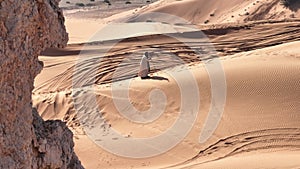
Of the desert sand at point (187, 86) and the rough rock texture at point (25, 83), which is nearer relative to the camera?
the rough rock texture at point (25, 83)

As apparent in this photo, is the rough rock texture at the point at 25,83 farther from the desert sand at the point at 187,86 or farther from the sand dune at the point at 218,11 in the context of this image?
the sand dune at the point at 218,11

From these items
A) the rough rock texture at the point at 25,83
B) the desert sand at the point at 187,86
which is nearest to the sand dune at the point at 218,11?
the desert sand at the point at 187,86

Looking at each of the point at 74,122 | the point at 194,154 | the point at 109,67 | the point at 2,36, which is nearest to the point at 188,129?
the point at 194,154

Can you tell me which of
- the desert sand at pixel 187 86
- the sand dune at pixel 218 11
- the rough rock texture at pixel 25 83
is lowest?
the rough rock texture at pixel 25 83

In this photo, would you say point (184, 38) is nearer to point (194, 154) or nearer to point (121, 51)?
point (121, 51)

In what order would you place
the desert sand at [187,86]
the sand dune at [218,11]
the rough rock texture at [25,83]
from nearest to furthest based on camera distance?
the rough rock texture at [25,83] → the desert sand at [187,86] → the sand dune at [218,11]

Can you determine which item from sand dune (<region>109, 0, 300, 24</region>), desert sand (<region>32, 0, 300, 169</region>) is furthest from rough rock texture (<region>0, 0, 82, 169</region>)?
sand dune (<region>109, 0, 300, 24</region>)
